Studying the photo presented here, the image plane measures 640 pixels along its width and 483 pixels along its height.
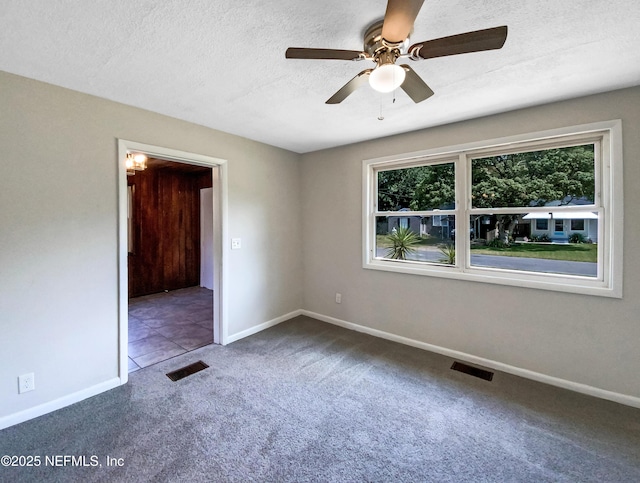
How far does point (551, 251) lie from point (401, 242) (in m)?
1.45

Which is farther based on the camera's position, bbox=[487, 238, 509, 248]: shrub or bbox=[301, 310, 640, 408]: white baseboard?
bbox=[487, 238, 509, 248]: shrub

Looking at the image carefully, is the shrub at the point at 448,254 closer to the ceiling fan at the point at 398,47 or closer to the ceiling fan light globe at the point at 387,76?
the ceiling fan at the point at 398,47

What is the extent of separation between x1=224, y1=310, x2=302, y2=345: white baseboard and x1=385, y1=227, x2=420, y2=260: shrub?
1635 millimetres

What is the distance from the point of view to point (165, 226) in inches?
229

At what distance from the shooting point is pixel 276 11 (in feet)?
4.64

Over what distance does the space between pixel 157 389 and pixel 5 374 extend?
38.2 inches

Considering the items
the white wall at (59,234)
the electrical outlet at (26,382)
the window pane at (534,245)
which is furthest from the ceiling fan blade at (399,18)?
the electrical outlet at (26,382)

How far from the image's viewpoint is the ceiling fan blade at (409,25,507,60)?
3.94ft

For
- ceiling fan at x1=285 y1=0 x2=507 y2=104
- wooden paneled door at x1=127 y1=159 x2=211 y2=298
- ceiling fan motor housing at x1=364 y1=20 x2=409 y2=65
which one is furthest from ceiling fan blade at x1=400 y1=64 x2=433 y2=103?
wooden paneled door at x1=127 y1=159 x2=211 y2=298

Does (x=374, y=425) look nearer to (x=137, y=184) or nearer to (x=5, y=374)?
(x=5, y=374)

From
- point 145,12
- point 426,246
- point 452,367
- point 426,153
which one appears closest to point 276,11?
point 145,12

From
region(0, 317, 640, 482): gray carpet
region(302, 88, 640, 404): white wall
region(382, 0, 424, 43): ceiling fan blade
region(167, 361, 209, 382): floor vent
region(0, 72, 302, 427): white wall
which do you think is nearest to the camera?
region(382, 0, 424, 43): ceiling fan blade

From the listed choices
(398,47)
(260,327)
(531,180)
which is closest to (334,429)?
(260,327)

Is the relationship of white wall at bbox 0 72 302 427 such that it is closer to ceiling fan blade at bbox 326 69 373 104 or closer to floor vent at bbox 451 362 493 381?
ceiling fan blade at bbox 326 69 373 104
